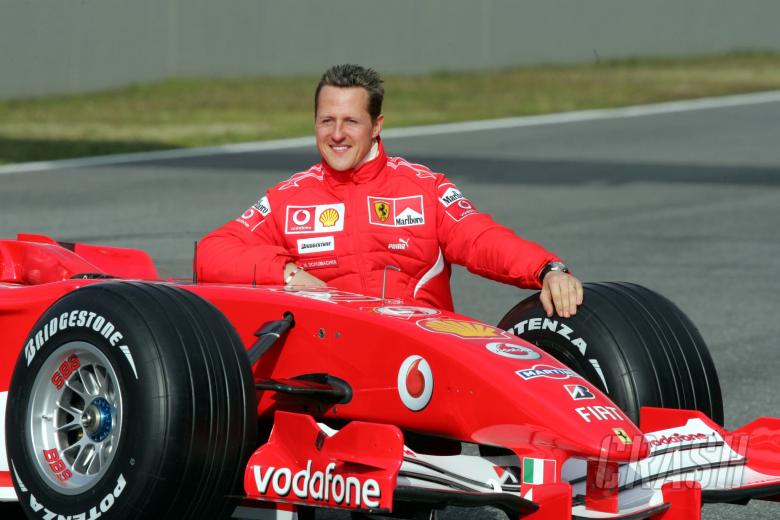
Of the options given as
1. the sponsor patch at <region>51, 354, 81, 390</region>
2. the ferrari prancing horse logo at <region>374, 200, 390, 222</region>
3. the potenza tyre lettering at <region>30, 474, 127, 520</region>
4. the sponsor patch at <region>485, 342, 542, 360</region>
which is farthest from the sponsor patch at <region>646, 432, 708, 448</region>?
the sponsor patch at <region>51, 354, 81, 390</region>

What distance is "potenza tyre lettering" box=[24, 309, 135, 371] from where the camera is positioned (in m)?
4.46

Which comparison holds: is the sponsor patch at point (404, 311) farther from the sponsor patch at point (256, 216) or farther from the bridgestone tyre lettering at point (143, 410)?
the sponsor patch at point (256, 216)

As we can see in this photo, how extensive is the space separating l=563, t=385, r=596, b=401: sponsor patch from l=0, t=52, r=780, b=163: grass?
41.9 ft

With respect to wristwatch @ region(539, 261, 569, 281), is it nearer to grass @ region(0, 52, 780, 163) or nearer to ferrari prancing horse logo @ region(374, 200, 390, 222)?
ferrari prancing horse logo @ region(374, 200, 390, 222)

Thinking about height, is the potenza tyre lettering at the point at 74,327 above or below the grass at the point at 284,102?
below

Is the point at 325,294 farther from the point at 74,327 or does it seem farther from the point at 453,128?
the point at 453,128

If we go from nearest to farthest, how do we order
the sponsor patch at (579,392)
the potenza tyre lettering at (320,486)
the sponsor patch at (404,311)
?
the potenza tyre lettering at (320,486) < the sponsor patch at (579,392) < the sponsor patch at (404,311)

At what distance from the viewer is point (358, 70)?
5.46 metres

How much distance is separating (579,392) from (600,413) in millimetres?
108

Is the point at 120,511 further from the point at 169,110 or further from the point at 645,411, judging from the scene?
the point at 169,110

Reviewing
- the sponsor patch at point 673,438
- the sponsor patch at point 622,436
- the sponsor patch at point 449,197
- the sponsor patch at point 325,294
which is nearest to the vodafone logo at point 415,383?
the sponsor patch at point 325,294

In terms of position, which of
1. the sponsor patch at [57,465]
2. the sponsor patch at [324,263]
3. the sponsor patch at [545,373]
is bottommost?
the sponsor patch at [57,465]

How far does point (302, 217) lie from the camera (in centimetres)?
552

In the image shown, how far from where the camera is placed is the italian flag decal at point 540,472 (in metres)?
4.36
